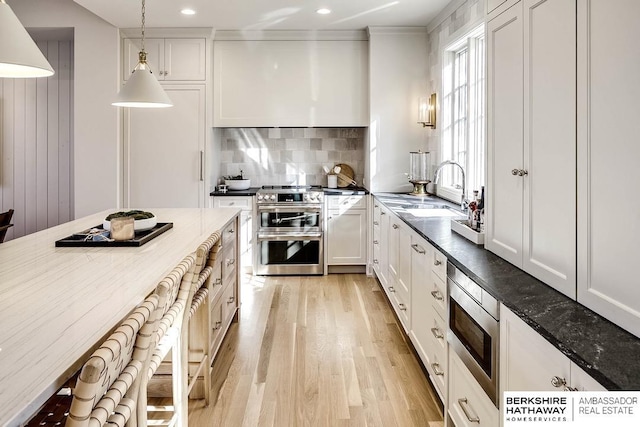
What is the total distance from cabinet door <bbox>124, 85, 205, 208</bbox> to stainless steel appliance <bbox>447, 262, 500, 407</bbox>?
3500mm

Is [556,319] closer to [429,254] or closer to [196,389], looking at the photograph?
[429,254]

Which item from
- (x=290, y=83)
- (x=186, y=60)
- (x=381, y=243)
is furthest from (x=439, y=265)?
(x=186, y=60)

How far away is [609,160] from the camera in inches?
50.8

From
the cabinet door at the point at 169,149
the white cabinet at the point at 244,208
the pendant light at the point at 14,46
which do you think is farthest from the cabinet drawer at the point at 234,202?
the pendant light at the point at 14,46

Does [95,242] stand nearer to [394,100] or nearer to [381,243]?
[381,243]

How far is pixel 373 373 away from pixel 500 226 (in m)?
1.21

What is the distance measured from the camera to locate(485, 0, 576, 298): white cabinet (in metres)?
1.51

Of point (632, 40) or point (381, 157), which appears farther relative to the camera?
point (381, 157)

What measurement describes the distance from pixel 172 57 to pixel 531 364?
4664mm

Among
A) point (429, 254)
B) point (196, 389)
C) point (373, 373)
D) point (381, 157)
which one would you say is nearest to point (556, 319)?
point (429, 254)

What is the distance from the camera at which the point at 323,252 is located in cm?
509

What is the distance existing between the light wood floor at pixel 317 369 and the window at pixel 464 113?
1.28 metres

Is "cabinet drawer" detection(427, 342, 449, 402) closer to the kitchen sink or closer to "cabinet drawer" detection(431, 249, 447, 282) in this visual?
"cabinet drawer" detection(431, 249, 447, 282)

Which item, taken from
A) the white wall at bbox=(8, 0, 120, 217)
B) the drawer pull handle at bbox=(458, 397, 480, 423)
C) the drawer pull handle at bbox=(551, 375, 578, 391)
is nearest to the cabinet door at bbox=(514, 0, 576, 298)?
the drawer pull handle at bbox=(551, 375, 578, 391)
